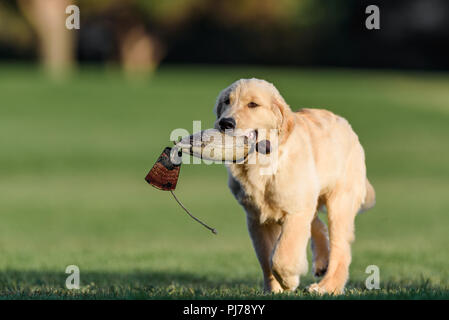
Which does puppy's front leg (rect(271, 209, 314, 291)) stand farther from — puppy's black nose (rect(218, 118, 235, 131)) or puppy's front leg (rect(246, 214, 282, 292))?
puppy's black nose (rect(218, 118, 235, 131))

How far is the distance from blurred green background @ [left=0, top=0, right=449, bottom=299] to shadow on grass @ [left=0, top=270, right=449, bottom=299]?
0.03 m

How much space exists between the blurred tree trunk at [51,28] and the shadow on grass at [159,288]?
30.0 meters

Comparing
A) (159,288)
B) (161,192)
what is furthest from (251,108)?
(161,192)

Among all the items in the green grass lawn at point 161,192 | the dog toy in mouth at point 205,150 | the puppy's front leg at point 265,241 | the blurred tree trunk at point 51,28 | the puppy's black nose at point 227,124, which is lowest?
the green grass lawn at point 161,192

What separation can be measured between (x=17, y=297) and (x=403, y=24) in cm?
4842

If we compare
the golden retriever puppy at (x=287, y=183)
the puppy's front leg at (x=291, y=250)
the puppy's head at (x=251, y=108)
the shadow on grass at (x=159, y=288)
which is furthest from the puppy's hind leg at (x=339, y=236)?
the puppy's head at (x=251, y=108)

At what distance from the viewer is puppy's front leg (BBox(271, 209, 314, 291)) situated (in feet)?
18.9

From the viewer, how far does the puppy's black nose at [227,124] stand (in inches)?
217

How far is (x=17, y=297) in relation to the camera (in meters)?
5.61

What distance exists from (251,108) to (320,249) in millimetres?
1665

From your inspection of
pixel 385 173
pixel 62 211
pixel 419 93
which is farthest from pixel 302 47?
pixel 62 211

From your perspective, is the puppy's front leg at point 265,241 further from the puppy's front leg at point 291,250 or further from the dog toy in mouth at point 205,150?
the dog toy in mouth at point 205,150
